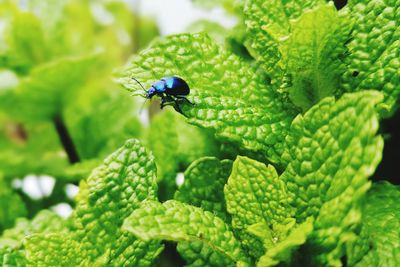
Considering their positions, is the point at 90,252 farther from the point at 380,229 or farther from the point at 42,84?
the point at 42,84

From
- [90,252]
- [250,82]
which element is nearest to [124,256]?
[90,252]

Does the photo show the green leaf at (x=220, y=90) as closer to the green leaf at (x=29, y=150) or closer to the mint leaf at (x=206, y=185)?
the mint leaf at (x=206, y=185)

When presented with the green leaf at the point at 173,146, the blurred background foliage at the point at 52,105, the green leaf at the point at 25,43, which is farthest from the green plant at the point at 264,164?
A: the green leaf at the point at 25,43

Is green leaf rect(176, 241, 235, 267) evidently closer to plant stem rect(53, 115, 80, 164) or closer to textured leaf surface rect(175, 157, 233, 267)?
textured leaf surface rect(175, 157, 233, 267)

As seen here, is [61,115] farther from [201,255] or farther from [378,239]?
[378,239]

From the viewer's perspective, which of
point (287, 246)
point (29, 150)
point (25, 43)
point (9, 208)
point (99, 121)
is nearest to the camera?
point (287, 246)

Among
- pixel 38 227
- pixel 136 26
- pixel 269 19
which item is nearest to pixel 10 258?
pixel 38 227

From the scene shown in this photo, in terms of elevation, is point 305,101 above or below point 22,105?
below
